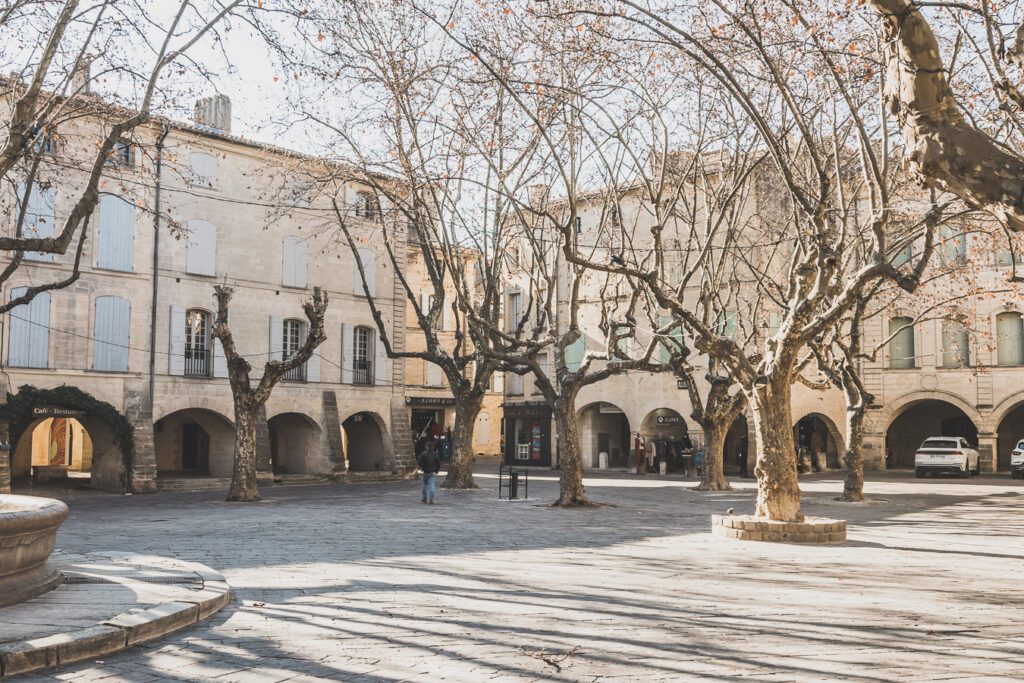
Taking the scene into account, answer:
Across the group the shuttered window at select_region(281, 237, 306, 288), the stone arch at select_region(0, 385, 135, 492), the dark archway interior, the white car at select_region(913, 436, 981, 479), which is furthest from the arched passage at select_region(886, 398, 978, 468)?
the stone arch at select_region(0, 385, 135, 492)

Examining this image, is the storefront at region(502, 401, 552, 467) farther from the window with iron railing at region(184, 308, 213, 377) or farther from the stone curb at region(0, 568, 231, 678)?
the stone curb at region(0, 568, 231, 678)

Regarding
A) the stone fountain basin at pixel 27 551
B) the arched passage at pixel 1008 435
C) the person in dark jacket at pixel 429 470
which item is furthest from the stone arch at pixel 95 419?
the arched passage at pixel 1008 435

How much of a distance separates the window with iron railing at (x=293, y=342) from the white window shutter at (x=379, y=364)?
2.79m

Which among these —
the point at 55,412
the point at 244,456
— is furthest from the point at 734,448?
the point at 55,412

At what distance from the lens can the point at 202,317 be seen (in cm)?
2950

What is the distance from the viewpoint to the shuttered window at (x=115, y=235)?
26875 millimetres

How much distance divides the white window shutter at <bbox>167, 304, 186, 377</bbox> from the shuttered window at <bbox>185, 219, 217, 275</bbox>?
1433 mm

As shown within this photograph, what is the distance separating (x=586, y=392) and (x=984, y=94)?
2596 centimetres

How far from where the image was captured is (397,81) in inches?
737

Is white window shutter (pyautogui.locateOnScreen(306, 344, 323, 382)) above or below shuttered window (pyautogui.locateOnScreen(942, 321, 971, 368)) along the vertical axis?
below

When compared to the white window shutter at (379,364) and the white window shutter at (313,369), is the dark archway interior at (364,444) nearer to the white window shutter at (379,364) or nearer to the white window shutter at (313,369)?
the white window shutter at (379,364)

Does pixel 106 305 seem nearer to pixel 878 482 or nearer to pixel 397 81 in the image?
pixel 397 81

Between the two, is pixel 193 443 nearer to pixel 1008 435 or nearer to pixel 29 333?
pixel 29 333

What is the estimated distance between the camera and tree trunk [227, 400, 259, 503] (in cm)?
2175
